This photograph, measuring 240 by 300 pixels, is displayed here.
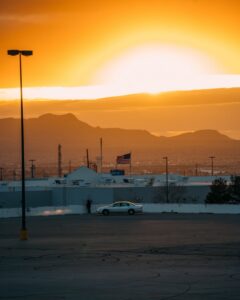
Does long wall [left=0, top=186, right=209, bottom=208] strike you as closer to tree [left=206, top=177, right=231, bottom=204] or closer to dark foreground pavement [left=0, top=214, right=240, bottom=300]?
tree [left=206, top=177, right=231, bottom=204]

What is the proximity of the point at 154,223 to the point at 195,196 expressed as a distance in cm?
4506

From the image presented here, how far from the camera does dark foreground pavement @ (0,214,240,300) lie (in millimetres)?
22953

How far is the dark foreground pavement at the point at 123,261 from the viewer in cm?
2295

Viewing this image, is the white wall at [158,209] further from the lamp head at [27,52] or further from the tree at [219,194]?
the lamp head at [27,52]

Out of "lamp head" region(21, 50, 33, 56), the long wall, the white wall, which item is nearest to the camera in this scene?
"lamp head" region(21, 50, 33, 56)

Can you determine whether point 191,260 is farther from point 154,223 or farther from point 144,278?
point 154,223

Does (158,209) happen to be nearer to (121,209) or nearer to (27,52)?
(121,209)

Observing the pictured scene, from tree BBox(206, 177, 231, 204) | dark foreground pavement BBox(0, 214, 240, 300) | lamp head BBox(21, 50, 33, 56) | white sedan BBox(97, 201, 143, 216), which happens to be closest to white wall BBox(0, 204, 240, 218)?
white sedan BBox(97, 201, 143, 216)

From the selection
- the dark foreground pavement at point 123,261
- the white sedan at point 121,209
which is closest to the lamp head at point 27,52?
the dark foreground pavement at point 123,261

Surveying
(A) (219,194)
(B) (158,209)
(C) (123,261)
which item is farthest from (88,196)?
(C) (123,261)

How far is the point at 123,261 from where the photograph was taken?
31.6 meters

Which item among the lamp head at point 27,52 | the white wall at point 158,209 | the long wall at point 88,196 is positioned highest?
the lamp head at point 27,52

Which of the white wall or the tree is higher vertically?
the tree

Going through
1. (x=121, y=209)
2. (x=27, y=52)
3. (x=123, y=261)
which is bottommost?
(x=123, y=261)
